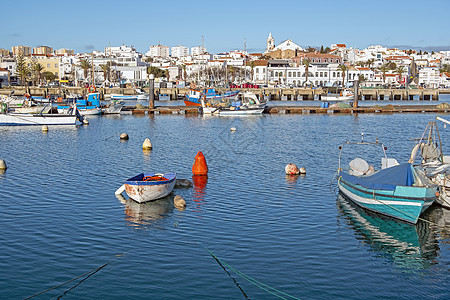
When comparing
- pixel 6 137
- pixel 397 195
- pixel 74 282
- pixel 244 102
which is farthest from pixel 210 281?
pixel 244 102

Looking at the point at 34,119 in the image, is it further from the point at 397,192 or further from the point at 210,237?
the point at 397,192

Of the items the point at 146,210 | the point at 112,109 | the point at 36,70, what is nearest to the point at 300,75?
the point at 36,70

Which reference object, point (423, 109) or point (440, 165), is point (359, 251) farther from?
point (423, 109)

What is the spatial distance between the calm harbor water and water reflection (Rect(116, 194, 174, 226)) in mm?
87

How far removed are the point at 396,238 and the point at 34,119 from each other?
56.0m

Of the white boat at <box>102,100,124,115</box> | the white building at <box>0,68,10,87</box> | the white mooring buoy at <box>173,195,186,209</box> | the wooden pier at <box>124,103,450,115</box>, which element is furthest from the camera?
the white building at <box>0,68,10,87</box>

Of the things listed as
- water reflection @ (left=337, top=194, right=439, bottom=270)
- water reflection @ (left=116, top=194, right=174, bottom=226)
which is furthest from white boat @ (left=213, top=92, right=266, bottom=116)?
water reflection @ (left=337, top=194, right=439, bottom=270)

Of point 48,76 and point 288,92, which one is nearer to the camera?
point 288,92

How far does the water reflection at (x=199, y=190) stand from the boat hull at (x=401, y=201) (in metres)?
7.82

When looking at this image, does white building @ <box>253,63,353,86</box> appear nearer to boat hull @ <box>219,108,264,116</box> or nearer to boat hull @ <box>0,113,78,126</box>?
boat hull @ <box>219,108,264,116</box>

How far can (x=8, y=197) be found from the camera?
90.5 feet

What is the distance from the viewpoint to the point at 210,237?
20781 mm

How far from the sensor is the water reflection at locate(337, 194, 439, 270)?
1908 cm

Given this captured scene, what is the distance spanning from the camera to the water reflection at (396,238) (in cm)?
1908
